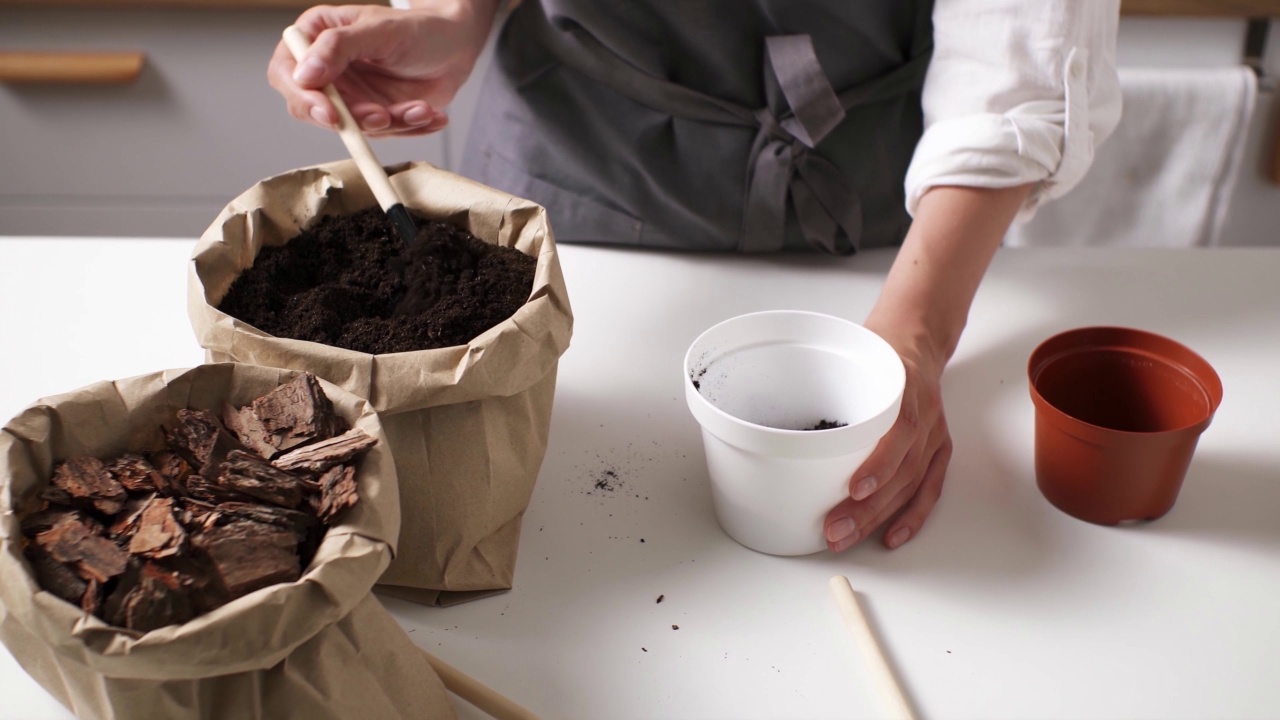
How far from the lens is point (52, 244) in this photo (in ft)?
3.12

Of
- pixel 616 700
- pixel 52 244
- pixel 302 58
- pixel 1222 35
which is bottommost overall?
pixel 1222 35

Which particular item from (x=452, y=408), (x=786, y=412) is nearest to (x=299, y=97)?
(x=452, y=408)

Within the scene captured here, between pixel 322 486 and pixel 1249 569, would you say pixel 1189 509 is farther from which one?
pixel 322 486

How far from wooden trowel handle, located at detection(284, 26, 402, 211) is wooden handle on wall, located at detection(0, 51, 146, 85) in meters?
1.06

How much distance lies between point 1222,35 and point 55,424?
5.68 feet

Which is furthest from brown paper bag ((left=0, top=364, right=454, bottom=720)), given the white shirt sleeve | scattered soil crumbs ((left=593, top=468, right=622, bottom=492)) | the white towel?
the white towel

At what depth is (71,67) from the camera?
5.35 feet

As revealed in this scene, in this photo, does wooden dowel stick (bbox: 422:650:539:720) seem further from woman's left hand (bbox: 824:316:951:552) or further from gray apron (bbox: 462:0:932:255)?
gray apron (bbox: 462:0:932:255)

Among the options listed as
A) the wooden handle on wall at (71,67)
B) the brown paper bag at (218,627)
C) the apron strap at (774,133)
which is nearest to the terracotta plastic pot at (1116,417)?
the apron strap at (774,133)

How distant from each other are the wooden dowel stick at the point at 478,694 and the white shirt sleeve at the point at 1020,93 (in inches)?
21.4

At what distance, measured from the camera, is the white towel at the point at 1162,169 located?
141 cm

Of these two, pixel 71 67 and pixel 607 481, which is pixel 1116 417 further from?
pixel 71 67

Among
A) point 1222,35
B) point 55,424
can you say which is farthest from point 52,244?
point 1222,35

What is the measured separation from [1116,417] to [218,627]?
611mm
